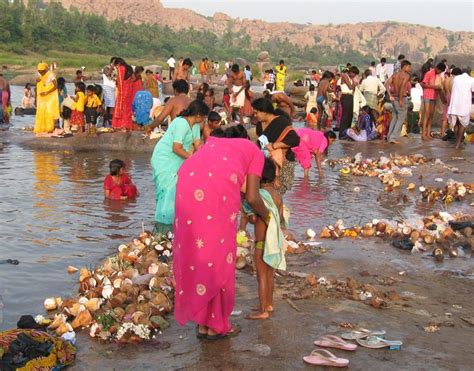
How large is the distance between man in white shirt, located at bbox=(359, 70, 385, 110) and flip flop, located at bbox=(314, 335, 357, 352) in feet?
41.4

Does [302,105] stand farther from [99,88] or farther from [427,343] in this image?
[427,343]

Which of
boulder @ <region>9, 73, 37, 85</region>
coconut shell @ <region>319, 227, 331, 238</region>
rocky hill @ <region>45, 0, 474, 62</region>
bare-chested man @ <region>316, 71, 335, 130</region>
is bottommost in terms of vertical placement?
coconut shell @ <region>319, 227, 331, 238</region>

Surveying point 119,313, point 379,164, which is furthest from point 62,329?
point 379,164

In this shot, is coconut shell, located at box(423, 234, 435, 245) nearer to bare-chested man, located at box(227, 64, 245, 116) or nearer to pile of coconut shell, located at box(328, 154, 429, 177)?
pile of coconut shell, located at box(328, 154, 429, 177)

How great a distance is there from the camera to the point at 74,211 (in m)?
9.28

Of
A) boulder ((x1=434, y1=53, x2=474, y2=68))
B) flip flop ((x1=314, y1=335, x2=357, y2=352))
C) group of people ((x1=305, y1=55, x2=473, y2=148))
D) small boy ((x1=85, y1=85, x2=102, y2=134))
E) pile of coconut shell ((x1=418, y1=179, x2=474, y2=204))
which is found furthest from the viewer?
boulder ((x1=434, y1=53, x2=474, y2=68))

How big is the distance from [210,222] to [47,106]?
12111 millimetres

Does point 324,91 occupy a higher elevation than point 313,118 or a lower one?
higher

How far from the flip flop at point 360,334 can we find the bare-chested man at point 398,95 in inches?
451

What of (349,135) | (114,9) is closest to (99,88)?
(349,135)

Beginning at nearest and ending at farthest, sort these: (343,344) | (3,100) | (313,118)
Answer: (343,344), (3,100), (313,118)

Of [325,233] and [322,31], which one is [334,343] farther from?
[322,31]

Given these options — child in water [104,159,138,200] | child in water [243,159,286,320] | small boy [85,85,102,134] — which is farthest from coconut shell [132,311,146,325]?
small boy [85,85,102,134]

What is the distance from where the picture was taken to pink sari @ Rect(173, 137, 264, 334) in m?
4.45
